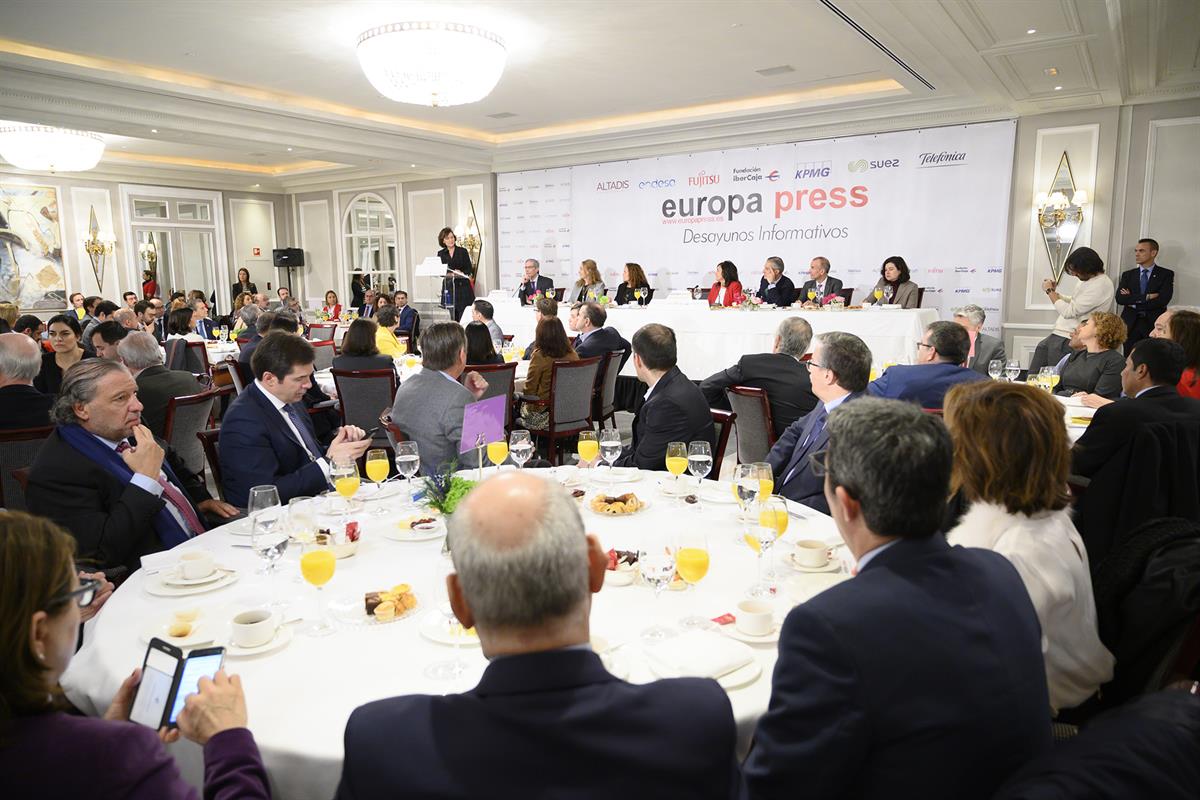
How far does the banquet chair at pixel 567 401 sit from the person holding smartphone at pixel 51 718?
4550 mm

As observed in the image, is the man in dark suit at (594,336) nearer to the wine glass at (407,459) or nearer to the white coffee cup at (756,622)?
the wine glass at (407,459)

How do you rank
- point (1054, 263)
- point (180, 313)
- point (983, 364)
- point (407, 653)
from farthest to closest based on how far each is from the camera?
1. point (1054, 263)
2. point (180, 313)
3. point (983, 364)
4. point (407, 653)

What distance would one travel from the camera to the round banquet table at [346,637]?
1.46 m

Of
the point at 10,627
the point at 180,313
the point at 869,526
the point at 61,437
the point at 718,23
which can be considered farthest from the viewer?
the point at 180,313

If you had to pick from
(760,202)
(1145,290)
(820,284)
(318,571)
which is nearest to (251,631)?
(318,571)

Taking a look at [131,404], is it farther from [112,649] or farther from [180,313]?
[180,313]

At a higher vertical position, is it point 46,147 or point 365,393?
point 46,147

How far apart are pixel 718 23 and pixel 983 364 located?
3.98 meters

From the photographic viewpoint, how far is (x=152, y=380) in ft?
15.9

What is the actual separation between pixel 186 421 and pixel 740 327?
560 centimetres

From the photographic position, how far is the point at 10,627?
107 cm

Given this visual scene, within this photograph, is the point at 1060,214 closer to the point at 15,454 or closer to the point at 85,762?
the point at 15,454

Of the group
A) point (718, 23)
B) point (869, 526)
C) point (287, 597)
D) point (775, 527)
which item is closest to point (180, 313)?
point (718, 23)

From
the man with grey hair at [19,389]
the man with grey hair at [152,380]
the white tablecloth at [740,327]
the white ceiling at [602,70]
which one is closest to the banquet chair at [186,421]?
the man with grey hair at [152,380]
